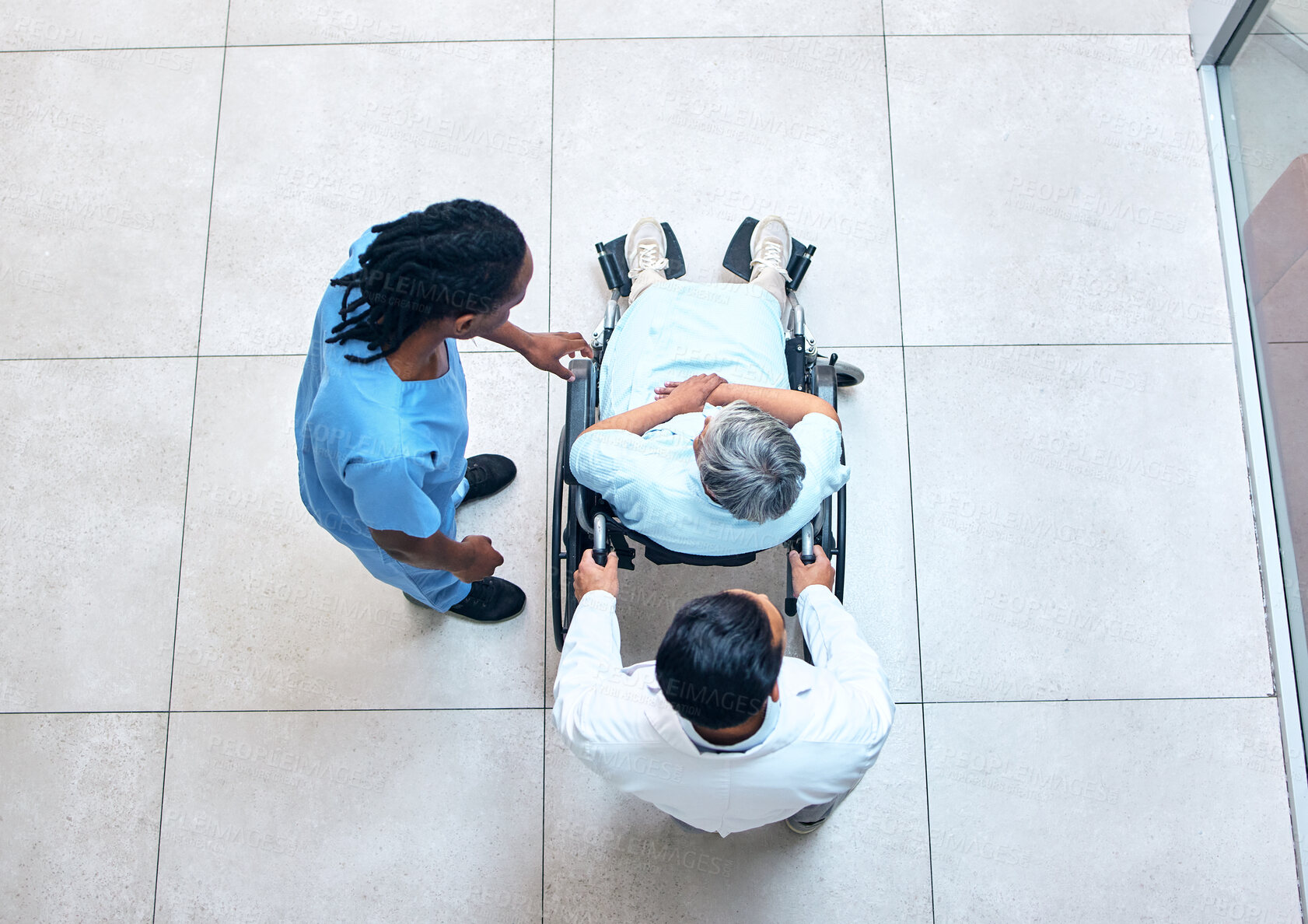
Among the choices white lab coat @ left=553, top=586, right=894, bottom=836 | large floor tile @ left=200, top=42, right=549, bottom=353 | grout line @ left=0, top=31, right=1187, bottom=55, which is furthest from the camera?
grout line @ left=0, top=31, right=1187, bottom=55

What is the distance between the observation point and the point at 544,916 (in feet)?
6.68

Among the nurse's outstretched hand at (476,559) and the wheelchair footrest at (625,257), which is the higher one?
the wheelchair footrest at (625,257)

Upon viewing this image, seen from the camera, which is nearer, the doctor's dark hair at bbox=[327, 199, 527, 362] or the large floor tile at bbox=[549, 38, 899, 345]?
the doctor's dark hair at bbox=[327, 199, 527, 362]

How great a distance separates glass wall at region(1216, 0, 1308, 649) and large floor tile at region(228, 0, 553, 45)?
2.02 m

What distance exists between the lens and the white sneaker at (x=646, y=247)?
227 cm

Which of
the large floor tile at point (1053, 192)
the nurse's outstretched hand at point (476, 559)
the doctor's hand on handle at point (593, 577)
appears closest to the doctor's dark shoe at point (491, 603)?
the nurse's outstretched hand at point (476, 559)

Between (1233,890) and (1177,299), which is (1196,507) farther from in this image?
(1233,890)

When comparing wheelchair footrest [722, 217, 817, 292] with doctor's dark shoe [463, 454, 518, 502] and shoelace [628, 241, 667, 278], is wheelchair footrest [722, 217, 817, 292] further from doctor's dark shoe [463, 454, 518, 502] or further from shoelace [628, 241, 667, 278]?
doctor's dark shoe [463, 454, 518, 502]

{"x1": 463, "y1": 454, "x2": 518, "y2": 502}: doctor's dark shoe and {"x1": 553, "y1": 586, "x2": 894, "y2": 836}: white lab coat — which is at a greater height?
{"x1": 463, "y1": 454, "x2": 518, "y2": 502}: doctor's dark shoe

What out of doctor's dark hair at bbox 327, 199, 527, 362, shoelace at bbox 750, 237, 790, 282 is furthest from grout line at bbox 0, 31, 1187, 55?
doctor's dark hair at bbox 327, 199, 527, 362

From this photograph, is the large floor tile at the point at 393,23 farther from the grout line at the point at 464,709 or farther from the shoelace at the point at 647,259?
the grout line at the point at 464,709

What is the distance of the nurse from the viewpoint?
1.27m

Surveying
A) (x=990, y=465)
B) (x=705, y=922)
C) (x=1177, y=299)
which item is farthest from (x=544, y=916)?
(x=1177, y=299)

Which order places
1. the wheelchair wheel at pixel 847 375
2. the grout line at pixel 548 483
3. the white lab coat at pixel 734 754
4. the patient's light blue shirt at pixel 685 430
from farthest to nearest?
the wheelchair wheel at pixel 847 375, the grout line at pixel 548 483, the patient's light blue shirt at pixel 685 430, the white lab coat at pixel 734 754
